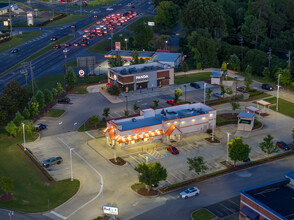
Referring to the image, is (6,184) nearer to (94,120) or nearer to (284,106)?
(94,120)

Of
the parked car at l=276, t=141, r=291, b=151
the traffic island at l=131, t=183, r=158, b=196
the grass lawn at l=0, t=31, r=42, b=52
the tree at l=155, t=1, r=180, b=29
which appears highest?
the tree at l=155, t=1, r=180, b=29

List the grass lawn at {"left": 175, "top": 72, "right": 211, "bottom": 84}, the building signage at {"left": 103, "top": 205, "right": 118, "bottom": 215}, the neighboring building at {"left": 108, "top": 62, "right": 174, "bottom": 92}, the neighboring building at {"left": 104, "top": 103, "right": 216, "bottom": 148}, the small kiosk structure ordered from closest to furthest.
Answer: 1. the building signage at {"left": 103, "top": 205, "right": 118, "bottom": 215}
2. the neighboring building at {"left": 104, "top": 103, "right": 216, "bottom": 148}
3. the small kiosk structure
4. the neighboring building at {"left": 108, "top": 62, "right": 174, "bottom": 92}
5. the grass lawn at {"left": 175, "top": 72, "right": 211, "bottom": 84}

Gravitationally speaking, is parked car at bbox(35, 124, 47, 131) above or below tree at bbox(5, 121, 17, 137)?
below

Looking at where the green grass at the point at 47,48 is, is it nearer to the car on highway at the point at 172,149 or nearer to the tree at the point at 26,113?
the tree at the point at 26,113

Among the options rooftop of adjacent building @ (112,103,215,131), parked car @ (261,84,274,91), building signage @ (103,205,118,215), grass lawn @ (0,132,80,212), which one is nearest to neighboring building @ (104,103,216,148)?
rooftop of adjacent building @ (112,103,215,131)

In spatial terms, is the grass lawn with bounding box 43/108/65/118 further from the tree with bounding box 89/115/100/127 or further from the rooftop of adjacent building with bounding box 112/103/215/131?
the rooftop of adjacent building with bounding box 112/103/215/131

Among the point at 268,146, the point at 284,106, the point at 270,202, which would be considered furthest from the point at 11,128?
the point at 284,106

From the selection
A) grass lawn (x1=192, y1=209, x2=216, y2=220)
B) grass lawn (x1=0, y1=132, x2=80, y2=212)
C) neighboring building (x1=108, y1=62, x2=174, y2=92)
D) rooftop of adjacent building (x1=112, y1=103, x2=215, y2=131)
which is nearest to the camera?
grass lawn (x1=192, y1=209, x2=216, y2=220)

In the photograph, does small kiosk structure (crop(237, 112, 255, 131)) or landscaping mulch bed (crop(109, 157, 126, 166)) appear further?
small kiosk structure (crop(237, 112, 255, 131))
